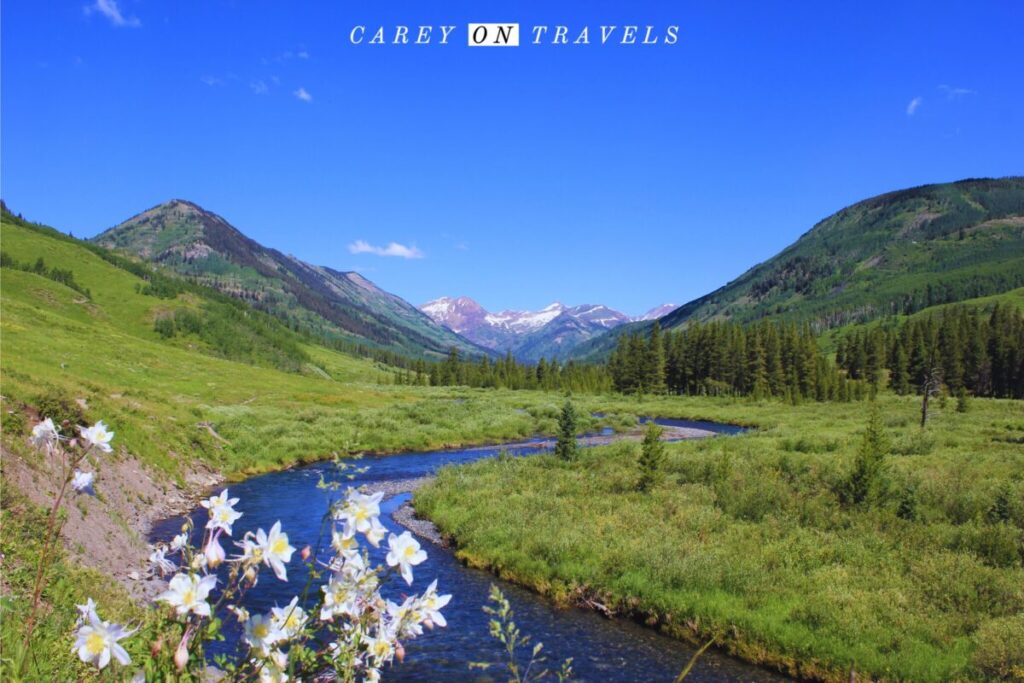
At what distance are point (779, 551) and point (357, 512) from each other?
20127 mm

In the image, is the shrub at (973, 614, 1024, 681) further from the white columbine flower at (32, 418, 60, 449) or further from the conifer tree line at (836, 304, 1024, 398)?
the conifer tree line at (836, 304, 1024, 398)

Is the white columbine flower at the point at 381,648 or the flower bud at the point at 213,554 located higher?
the flower bud at the point at 213,554

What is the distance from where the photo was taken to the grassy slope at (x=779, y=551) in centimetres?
1466

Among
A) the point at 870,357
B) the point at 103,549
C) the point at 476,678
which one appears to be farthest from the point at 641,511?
the point at 870,357

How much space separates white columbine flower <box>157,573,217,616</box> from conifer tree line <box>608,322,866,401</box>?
105999mm

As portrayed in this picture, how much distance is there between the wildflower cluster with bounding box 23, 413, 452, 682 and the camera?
2820 millimetres

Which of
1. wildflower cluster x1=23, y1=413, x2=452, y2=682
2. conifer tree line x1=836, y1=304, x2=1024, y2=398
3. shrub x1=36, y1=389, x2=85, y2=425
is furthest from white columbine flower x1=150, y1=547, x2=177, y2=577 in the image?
conifer tree line x1=836, y1=304, x2=1024, y2=398

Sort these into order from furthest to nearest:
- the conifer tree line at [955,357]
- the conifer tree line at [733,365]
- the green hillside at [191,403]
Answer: the conifer tree line at [955,357] < the conifer tree line at [733,365] < the green hillside at [191,403]

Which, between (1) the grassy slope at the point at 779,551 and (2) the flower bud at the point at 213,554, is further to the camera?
(1) the grassy slope at the point at 779,551

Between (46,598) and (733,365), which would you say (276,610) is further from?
(733,365)

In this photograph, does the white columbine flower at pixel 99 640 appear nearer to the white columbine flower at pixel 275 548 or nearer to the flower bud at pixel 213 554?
the flower bud at pixel 213 554

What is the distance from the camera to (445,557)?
2302 centimetres

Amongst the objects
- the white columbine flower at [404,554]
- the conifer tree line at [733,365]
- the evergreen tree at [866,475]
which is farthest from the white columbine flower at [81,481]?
the conifer tree line at [733,365]

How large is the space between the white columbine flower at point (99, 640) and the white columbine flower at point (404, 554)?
121 cm
